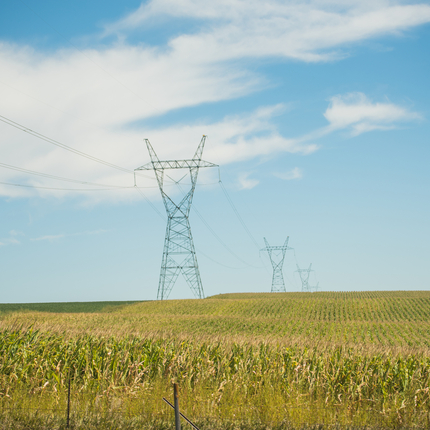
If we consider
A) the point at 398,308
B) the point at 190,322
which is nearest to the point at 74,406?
the point at 190,322

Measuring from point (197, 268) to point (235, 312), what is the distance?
30.0 ft

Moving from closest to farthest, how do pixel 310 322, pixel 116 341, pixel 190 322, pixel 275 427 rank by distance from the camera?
1. pixel 275 427
2. pixel 116 341
3. pixel 190 322
4. pixel 310 322

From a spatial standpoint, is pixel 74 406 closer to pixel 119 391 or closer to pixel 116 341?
pixel 119 391

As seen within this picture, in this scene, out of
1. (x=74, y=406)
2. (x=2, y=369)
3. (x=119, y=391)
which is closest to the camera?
(x=74, y=406)

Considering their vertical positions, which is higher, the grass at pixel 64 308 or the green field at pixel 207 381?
the green field at pixel 207 381

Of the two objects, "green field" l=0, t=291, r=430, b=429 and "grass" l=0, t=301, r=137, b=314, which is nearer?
"green field" l=0, t=291, r=430, b=429

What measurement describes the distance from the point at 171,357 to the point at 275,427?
7048mm

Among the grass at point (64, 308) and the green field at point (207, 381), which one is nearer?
the green field at point (207, 381)

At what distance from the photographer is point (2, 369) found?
13336 mm

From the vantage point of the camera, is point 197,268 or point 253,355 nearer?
point 253,355

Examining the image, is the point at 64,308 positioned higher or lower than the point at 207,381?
lower

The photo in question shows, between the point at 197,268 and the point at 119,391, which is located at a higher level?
the point at 197,268

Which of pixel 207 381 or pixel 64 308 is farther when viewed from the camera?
pixel 64 308

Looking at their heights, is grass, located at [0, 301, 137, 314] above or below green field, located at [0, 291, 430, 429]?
below
